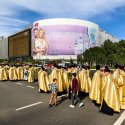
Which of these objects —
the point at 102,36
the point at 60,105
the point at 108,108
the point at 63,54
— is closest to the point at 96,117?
the point at 108,108

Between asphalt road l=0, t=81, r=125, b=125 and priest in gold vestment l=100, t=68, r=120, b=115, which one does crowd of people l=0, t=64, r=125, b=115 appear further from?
asphalt road l=0, t=81, r=125, b=125

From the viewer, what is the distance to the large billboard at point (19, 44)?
477ft

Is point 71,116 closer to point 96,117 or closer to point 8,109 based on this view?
point 96,117

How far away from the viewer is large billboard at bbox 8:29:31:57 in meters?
145

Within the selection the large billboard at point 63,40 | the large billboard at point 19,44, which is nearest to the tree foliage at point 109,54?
the large billboard at point 63,40

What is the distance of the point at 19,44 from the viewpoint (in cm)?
15712

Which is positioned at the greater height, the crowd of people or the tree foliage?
the tree foliage

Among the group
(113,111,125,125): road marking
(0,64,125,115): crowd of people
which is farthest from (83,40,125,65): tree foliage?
(113,111,125,125): road marking

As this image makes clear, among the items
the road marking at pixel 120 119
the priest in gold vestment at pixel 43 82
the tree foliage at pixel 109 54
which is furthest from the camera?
the tree foliage at pixel 109 54

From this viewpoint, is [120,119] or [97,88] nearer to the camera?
[120,119]

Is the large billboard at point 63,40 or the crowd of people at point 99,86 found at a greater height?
the large billboard at point 63,40

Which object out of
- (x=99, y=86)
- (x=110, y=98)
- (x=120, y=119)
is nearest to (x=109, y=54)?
(x=99, y=86)

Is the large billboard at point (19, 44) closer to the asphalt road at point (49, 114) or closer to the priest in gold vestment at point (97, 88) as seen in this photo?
the asphalt road at point (49, 114)

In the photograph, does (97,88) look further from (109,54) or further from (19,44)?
(19,44)
